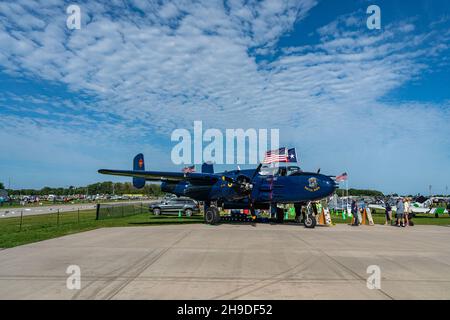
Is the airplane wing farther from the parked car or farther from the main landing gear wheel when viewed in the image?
the parked car

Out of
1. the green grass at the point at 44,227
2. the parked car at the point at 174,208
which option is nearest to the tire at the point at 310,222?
the green grass at the point at 44,227

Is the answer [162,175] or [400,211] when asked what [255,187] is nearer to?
[162,175]

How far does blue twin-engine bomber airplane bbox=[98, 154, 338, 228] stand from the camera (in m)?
19.4

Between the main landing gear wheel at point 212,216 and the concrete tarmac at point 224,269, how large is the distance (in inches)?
331

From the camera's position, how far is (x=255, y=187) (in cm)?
2150

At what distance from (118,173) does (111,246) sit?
34.1 feet

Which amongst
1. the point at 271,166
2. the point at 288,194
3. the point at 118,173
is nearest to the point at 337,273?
the point at 288,194

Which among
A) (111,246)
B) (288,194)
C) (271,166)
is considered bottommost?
(111,246)

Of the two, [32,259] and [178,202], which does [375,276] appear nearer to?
[32,259]

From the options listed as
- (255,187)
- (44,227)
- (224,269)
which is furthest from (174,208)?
(224,269)

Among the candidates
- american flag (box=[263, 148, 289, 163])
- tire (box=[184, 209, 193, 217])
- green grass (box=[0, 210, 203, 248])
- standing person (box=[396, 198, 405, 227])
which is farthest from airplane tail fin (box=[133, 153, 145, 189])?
standing person (box=[396, 198, 405, 227])

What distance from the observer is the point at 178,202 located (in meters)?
36.0
